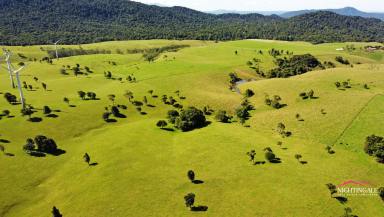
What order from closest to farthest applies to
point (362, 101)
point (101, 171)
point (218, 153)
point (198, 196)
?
point (198, 196), point (101, 171), point (218, 153), point (362, 101)

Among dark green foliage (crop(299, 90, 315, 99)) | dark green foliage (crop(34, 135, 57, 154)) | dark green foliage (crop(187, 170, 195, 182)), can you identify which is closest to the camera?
dark green foliage (crop(187, 170, 195, 182))

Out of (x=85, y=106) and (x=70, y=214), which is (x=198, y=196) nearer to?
(x=70, y=214)

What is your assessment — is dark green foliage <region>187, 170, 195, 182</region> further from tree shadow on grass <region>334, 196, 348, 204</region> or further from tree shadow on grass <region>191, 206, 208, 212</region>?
tree shadow on grass <region>334, 196, 348, 204</region>

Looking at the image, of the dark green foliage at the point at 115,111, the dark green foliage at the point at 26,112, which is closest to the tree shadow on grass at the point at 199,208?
the dark green foliage at the point at 115,111

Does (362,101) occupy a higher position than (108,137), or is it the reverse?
(362,101)

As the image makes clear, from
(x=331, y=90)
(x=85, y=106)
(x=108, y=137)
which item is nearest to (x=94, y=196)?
(x=108, y=137)

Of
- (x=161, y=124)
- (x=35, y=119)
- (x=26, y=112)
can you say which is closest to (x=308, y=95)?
(x=161, y=124)

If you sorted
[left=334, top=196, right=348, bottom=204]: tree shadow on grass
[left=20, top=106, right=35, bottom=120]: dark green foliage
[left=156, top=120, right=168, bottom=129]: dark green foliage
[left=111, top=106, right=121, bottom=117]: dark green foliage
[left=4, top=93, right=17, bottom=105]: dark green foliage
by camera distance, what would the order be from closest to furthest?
[left=334, top=196, right=348, bottom=204]: tree shadow on grass
[left=156, top=120, right=168, bottom=129]: dark green foliage
[left=20, top=106, right=35, bottom=120]: dark green foliage
[left=111, top=106, right=121, bottom=117]: dark green foliage
[left=4, top=93, right=17, bottom=105]: dark green foliage

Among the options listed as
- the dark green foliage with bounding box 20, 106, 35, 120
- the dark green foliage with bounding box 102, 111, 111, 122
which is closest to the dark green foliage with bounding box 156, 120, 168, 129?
the dark green foliage with bounding box 102, 111, 111, 122
